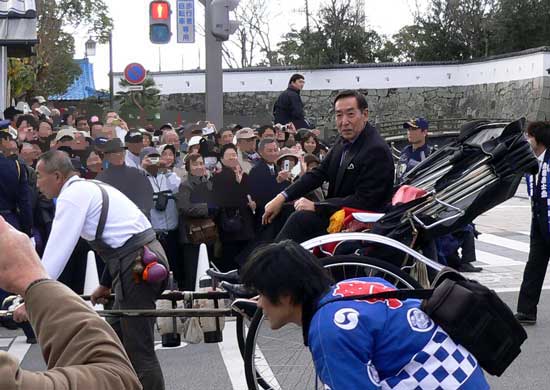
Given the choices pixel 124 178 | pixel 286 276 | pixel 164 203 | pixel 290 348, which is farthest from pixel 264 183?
pixel 286 276

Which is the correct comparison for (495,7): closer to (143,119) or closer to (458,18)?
(458,18)

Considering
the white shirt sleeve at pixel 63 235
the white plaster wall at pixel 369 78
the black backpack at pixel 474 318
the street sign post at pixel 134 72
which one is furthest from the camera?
the white plaster wall at pixel 369 78

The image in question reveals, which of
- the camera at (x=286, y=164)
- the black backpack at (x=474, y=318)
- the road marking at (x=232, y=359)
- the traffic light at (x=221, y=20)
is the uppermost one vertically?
the traffic light at (x=221, y=20)

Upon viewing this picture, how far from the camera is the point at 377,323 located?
10.2 feet

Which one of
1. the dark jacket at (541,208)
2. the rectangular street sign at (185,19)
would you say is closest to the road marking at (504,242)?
the dark jacket at (541,208)

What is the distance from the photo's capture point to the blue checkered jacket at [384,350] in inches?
119

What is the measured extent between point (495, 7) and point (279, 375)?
35.6 metres

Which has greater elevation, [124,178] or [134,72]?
[134,72]

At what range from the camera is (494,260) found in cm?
1183

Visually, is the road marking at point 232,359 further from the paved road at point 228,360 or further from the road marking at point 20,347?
the road marking at point 20,347

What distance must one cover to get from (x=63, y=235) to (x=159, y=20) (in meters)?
8.34

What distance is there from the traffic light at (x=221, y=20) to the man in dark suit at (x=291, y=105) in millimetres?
4050

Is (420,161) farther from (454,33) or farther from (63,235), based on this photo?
(454,33)

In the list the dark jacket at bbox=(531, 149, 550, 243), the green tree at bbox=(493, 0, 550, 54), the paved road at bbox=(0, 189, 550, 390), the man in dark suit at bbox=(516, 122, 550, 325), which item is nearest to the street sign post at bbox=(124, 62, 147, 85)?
the paved road at bbox=(0, 189, 550, 390)
